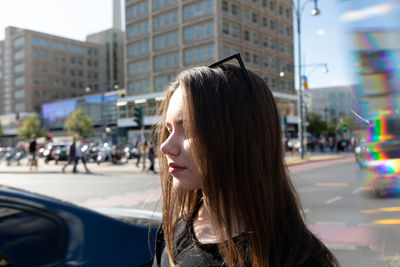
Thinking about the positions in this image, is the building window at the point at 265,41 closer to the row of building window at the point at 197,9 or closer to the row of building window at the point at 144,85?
the row of building window at the point at 197,9

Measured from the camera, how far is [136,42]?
54438 millimetres

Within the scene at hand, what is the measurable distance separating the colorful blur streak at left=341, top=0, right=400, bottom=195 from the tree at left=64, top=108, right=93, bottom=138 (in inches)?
2550

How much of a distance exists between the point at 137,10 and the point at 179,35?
9.67m

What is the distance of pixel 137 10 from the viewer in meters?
52.8

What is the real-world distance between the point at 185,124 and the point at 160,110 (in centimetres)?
38

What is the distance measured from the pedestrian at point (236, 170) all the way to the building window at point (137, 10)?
54280mm

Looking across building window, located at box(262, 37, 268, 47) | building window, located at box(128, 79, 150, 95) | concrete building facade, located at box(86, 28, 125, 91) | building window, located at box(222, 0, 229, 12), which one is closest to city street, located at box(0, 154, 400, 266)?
building window, located at box(262, 37, 268, 47)

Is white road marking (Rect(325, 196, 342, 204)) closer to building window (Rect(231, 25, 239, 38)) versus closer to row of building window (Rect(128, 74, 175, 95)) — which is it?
building window (Rect(231, 25, 239, 38))

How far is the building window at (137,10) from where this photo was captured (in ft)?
170

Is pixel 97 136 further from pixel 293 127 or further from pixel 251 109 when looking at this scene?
pixel 251 109

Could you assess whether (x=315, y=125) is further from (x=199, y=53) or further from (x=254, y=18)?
(x=199, y=53)

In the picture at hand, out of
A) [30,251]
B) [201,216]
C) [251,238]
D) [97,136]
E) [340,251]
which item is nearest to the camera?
[251,238]

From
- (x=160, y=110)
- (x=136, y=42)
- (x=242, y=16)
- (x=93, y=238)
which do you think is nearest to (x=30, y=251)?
(x=93, y=238)

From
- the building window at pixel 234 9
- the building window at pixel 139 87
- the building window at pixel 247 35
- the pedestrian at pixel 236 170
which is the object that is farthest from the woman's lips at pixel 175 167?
the building window at pixel 139 87
